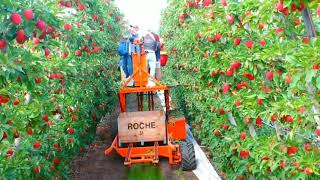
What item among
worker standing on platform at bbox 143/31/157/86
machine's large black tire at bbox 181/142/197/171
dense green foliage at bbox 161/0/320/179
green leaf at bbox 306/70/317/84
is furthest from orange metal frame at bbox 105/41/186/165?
green leaf at bbox 306/70/317/84

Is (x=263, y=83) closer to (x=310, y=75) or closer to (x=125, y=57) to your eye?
(x=310, y=75)

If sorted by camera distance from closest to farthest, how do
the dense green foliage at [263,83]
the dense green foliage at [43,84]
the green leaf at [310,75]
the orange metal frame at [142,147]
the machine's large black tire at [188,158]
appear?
the green leaf at [310,75] → the dense green foliage at [43,84] → the dense green foliage at [263,83] → the machine's large black tire at [188,158] → the orange metal frame at [142,147]

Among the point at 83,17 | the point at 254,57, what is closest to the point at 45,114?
the point at 254,57

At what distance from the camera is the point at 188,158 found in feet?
27.6

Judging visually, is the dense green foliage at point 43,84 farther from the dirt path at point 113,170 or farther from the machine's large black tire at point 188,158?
the machine's large black tire at point 188,158

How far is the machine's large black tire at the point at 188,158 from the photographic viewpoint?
840 centimetres

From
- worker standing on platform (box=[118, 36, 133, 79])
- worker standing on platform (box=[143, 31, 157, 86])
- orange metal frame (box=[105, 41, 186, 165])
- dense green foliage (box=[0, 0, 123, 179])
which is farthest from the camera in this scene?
worker standing on platform (box=[143, 31, 157, 86])

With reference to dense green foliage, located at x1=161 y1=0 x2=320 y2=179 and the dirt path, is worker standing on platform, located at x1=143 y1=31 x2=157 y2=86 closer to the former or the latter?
the dirt path

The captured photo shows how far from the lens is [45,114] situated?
4.89 meters

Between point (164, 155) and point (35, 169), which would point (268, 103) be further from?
point (164, 155)

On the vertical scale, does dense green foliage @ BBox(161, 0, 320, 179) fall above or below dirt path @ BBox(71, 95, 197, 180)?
above

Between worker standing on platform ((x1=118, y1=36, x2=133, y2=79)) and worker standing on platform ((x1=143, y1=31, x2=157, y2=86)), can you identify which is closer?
worker standing on platform ((x1=118, y1=36, x2=133, y2=79))

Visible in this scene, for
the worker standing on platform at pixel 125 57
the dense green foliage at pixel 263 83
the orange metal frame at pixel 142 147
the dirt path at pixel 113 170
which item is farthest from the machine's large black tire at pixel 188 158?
the worker standing on platform at pixel 125 57

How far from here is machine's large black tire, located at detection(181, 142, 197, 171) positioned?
8.40 metres
